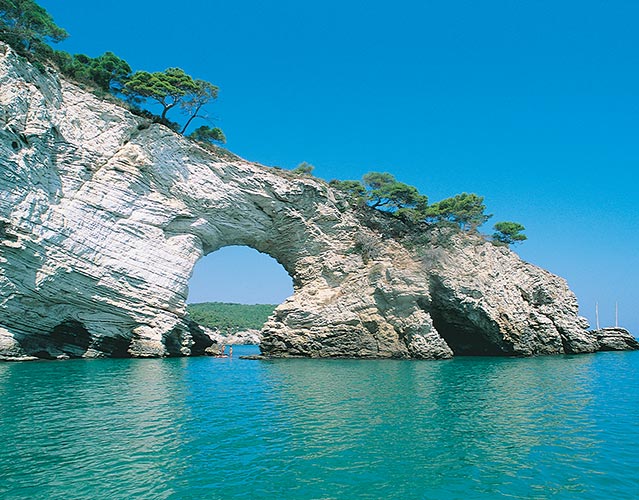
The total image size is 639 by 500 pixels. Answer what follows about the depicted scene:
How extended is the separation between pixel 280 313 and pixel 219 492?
26810 millimetres

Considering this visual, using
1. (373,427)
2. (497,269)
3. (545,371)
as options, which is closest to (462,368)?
(545,371)

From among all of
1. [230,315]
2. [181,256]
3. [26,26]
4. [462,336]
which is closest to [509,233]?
[462,336]

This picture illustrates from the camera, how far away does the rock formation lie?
25.0 meters

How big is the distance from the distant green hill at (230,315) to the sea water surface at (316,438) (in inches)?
2769

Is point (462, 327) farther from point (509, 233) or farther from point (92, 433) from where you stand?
point (92, 433)

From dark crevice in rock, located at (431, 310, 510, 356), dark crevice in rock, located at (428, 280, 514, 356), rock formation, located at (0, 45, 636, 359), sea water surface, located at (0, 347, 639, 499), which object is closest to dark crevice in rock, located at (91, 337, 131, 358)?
rock formation, located at (0, 45, 636, 359)

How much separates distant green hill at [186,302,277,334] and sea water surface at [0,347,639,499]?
70.3 meters

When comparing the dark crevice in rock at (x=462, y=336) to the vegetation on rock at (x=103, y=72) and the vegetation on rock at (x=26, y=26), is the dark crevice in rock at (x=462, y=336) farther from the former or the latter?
the vegetation on rock at (x=26, y=26)

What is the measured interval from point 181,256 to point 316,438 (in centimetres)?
2230

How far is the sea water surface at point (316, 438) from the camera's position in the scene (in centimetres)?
789

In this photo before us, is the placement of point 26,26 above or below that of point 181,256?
above

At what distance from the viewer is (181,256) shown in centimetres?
3072

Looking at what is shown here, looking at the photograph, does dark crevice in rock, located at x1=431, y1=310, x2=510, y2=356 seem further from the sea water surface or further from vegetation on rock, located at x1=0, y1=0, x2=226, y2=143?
vegetation on rock, located at x1=0, y1=0, x2=226, y2=143

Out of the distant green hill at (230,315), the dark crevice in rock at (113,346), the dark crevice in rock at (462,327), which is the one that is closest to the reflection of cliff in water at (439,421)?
the dark crevice in rock at (462,327)
